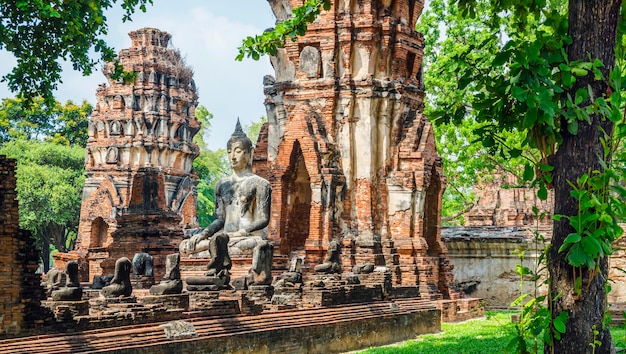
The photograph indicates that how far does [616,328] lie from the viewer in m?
12.9

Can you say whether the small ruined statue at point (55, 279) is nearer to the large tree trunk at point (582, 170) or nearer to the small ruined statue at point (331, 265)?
the small ruined statue at point (331, 265)

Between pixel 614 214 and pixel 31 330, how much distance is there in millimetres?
5594

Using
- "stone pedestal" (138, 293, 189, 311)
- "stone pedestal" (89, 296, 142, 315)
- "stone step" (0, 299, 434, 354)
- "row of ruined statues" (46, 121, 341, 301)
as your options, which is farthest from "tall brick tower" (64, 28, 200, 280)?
"stone pedestal" (89, 296, 142, 315)

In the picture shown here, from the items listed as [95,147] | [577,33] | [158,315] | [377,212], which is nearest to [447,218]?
[377,212]

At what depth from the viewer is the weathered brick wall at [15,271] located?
802cm

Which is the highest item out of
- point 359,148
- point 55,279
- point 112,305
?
point 359,148

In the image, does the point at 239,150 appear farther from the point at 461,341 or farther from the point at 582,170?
the point at 582,170

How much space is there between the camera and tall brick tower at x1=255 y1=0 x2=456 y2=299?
16.0 metres

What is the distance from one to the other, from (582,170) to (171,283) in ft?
19.5

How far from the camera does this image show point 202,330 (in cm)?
944

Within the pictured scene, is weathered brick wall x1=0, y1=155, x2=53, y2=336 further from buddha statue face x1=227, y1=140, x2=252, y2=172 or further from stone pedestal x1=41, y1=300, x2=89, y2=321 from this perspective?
buddha statue face x1=227, y1=140, x2=252, y2=172

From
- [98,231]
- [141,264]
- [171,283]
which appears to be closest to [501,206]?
[98,231]

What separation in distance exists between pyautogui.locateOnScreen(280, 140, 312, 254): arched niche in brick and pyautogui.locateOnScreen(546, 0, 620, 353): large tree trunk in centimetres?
1136

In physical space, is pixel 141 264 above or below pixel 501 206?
below
